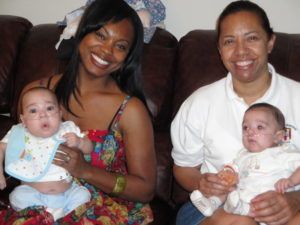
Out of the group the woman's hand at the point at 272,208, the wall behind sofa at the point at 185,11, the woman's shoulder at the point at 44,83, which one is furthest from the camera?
the wall behind sofa at the point at 185,11

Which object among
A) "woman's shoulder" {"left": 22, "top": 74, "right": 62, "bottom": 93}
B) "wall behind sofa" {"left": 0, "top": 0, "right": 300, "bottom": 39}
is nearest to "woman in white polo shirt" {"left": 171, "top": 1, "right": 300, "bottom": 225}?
"woman's shoulder" {"left": 22, "top": 74, "right": 62, "bottom": 93}

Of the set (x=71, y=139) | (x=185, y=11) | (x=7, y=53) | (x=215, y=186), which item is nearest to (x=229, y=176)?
(x=215, y=186)

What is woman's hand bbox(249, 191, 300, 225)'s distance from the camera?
4.57ft

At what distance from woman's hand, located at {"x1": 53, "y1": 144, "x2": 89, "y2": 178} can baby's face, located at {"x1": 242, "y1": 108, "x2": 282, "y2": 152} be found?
699 mm

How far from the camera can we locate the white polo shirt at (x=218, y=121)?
1.62 metres

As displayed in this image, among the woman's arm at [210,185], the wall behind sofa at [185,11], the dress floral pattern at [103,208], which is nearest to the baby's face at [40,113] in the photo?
the dress floral pattern at [103,208]

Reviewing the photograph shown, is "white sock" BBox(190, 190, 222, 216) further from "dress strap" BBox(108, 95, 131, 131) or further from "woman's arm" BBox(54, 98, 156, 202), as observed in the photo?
"dress strap" BBox(108, 95, 131, 131)

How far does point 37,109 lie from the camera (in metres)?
1.53

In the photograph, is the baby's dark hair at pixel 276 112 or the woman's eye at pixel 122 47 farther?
the woman's eye at pixel 122 47

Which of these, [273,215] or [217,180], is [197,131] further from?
[273,215]

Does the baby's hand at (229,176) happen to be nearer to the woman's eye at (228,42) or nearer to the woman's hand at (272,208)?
the woman's hand at (272,208)

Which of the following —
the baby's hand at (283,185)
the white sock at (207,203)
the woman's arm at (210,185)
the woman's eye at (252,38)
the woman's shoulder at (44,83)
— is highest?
the woman's eye at (252,38)

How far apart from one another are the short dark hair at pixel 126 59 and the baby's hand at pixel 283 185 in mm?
764

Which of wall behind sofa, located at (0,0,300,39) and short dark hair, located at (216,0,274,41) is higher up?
short dark hair, located at (216,0,274,41)
